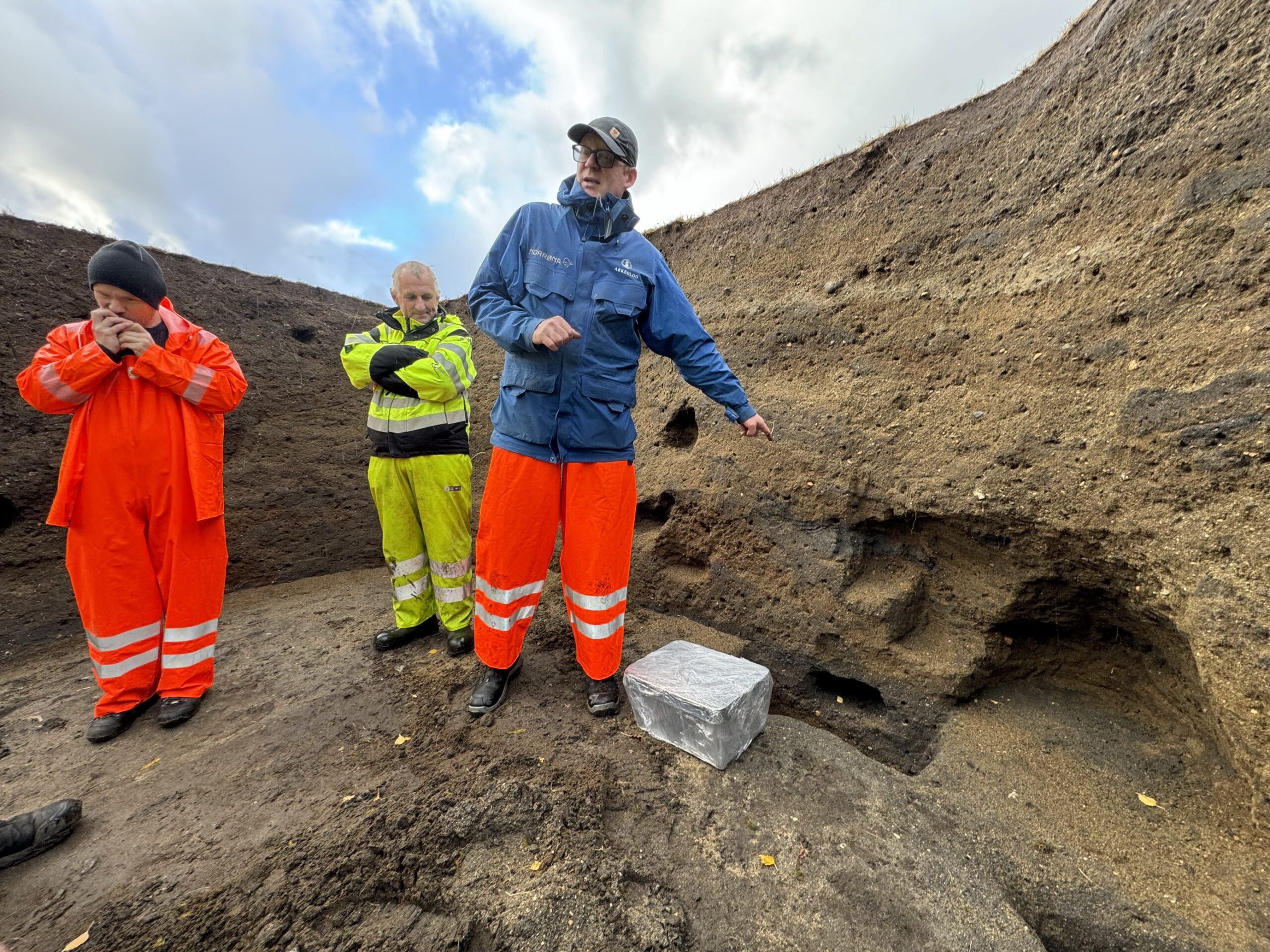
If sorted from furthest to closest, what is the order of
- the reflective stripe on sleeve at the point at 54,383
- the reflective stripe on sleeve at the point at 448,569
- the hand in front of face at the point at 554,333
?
the reflective stripe on sleeve at the point at 448,569, the reflective stripe on sleeve at the point at 54,383, the hand in front of face at the point at 554,333

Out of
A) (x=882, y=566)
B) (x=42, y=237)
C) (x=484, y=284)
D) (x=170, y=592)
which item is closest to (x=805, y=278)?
(x=882, y=566)

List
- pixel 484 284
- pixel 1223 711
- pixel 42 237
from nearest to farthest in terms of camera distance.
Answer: pixel 1223 711, pixel 484 284, pixel 42 237

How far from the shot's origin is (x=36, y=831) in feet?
5.62

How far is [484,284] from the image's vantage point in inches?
89.7

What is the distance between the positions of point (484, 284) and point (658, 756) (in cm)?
205

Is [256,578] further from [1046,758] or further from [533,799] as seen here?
[1046,758]

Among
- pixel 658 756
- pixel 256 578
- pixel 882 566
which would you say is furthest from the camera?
pixel 256 578

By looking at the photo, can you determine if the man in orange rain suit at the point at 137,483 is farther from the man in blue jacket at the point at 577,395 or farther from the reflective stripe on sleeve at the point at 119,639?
the man in blue jacket at the point at 577,395

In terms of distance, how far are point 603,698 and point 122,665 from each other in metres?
2.11

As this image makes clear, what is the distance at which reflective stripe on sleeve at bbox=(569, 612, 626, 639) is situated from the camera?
2307 millimetres

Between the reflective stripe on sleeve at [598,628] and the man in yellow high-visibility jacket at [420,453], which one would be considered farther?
the man in yellow high-visibility jacket at [420,453]

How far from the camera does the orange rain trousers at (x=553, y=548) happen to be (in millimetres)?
2207

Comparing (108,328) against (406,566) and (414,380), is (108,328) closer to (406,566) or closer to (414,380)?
(414,380)

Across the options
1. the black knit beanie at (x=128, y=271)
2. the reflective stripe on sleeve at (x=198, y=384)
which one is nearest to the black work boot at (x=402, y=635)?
the reflective stripe on sleeve at (x=198, y=384)
